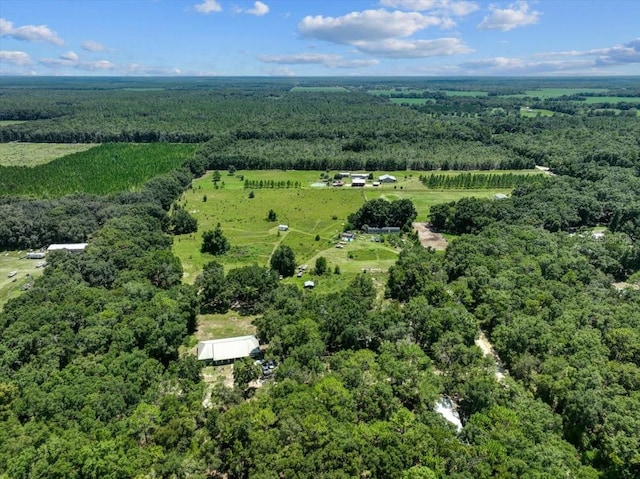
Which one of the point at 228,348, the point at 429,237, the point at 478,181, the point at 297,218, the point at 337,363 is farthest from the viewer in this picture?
the point at 478,181

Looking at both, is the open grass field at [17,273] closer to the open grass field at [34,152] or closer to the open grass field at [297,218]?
the open grass field at [297,218]

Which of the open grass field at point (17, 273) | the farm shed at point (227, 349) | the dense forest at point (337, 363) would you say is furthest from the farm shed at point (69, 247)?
the farm shed at point (227, 349)

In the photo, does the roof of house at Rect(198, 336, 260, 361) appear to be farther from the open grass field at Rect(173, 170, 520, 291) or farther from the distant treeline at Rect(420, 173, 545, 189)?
the distant treeline at Rect(420, 173, 545, 189)

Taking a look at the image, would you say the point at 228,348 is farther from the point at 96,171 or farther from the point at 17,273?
the point at 96,171

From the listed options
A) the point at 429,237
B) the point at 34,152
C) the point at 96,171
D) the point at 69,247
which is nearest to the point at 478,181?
the point at 429,237

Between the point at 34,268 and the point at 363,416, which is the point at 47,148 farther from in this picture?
the point at 363,416
